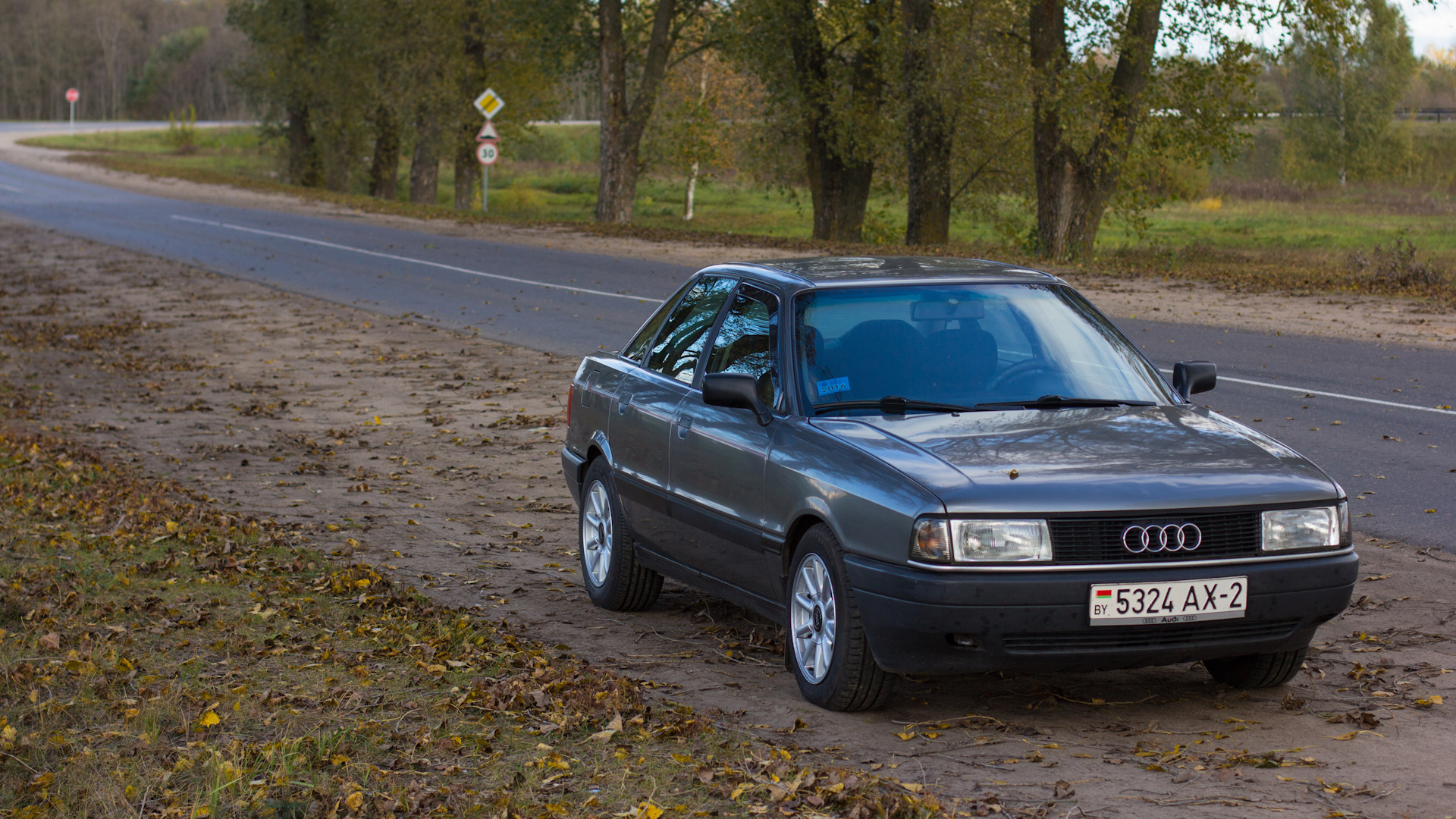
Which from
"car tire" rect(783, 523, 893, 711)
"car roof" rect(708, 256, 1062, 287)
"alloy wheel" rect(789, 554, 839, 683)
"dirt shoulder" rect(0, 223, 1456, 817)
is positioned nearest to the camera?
"dirt shoulder" rect(0, 223, 1456, 817)

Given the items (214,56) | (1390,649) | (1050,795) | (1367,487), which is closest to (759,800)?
(1050,795)

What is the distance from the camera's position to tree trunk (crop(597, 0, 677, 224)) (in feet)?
111

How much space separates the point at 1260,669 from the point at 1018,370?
145 cm

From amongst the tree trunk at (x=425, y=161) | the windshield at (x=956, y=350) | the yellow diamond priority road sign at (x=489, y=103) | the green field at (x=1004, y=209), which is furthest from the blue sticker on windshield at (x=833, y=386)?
the tree trunk at (x=425, y=161)

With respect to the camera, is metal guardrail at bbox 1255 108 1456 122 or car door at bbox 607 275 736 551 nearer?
car door at bbox 607 275 736 551

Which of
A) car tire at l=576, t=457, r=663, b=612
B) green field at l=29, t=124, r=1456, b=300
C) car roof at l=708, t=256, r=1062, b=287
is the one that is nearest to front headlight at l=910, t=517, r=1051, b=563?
car roof at l=708, t=256, r=1062, b=287

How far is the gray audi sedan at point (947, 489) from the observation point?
181 inches

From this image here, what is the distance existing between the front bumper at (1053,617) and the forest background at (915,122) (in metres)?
16.5

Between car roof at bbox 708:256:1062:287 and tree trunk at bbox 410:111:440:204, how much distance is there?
4066cm

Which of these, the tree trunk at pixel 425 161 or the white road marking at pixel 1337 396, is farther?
the tree trunk at pixel 425 161

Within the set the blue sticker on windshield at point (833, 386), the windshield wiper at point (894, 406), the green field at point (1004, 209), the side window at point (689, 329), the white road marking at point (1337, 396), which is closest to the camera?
the windshield wiper at point (894, 406)

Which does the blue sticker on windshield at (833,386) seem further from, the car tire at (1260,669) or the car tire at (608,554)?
the car tire at (1260,669)

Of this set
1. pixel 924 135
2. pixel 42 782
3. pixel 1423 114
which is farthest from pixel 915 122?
pixel 1423 114

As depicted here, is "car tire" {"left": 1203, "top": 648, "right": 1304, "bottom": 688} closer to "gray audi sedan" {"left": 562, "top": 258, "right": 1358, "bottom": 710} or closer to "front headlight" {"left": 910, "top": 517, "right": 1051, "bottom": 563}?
"gray audi sedan" {"left": 562, "top": 258, "right": 1358, "bottom": 710}
